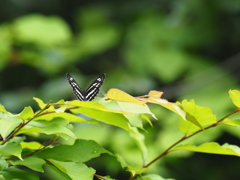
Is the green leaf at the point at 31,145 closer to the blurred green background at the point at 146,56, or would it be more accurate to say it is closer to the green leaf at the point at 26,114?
the green leaf at the point at 26,114

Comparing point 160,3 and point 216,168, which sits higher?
point 160,3

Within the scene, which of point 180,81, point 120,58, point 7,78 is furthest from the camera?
point 120,58

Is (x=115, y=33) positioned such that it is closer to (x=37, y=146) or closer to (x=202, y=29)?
(x=202, y=29)

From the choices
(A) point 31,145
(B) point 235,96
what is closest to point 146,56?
(A) point 31,145

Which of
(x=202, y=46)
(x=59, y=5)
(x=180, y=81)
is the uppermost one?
(x=59, y=5)

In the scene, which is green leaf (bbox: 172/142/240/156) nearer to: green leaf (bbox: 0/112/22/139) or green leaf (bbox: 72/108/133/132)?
green leaf (bbox: 72/108/133/132)

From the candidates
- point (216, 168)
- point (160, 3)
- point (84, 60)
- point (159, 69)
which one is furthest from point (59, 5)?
point (216, 168)

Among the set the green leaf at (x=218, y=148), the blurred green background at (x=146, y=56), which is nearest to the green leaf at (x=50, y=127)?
the green leaf at (x=218, y=148)

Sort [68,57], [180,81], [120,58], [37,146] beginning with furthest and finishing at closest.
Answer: [120,58]
[180,81]
[68,57]
[37,146]

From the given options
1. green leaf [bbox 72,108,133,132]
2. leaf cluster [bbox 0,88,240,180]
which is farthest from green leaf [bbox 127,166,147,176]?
green leaf [bbox 72,108,133,132]
